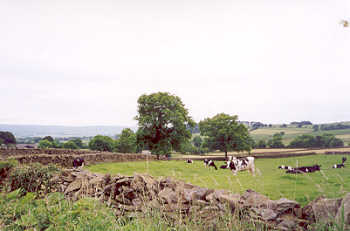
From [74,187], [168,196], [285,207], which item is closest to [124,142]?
[74,187]

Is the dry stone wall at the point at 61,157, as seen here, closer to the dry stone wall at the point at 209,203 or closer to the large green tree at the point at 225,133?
the dry stone wall at the point at 209,203

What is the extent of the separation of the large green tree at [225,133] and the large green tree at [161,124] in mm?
3600

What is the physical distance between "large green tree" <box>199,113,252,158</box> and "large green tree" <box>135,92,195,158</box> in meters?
3.60

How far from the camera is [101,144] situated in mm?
62781

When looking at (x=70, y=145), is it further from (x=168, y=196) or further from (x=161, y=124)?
(x=168, y=196)

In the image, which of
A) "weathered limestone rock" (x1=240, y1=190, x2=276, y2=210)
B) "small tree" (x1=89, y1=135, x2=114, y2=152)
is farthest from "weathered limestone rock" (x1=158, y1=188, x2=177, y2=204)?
"small tree" (x1=89, y1=135, x2=114, y2=152)

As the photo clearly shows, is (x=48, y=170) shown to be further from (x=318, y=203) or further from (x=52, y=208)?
(x=318, y=203)

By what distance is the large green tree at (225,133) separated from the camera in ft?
113

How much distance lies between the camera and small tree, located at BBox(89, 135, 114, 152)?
6230 cm

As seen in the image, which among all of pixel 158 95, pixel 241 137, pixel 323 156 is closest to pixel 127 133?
pixel 158 95

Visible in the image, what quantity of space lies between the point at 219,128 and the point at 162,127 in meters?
8.93

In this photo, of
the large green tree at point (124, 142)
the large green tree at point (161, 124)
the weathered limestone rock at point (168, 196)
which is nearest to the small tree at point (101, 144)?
the large green tree at point (124, 142)

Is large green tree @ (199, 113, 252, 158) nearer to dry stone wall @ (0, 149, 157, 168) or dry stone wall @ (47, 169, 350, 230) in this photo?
dry stone wall @ (0, 149, 157, 168)

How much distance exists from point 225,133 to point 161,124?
8989 millimetres
